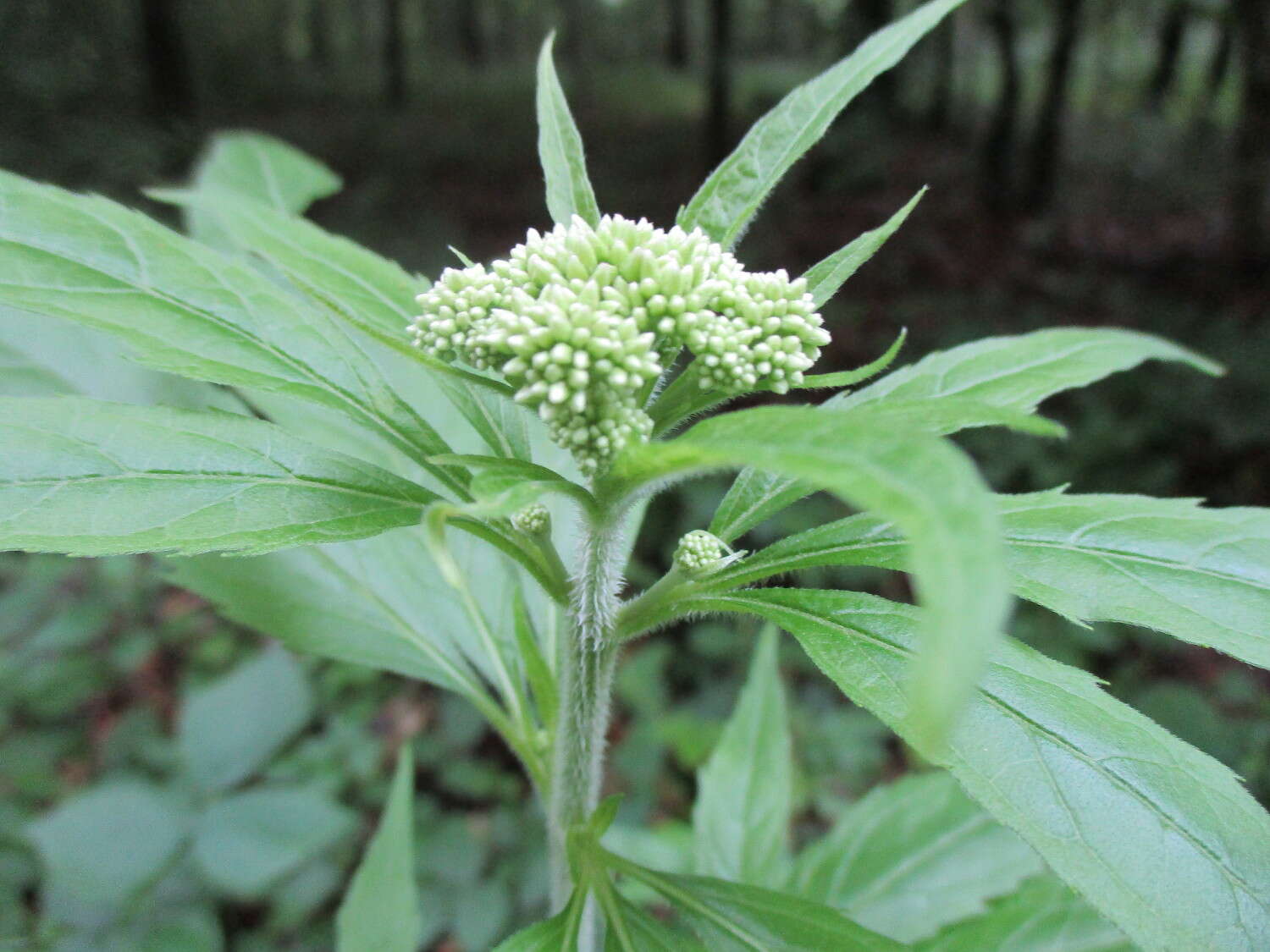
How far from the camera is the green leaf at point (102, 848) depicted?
9.37ft

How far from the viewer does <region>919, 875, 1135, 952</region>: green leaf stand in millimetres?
1693

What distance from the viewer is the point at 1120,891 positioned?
37.6 inches

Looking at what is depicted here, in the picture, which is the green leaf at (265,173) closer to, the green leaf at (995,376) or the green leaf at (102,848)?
the green leaf at (995,376)

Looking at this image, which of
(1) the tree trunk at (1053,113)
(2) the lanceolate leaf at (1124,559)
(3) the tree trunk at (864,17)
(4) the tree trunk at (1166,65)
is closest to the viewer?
(2) the lanceolate leaf at (1124,559)

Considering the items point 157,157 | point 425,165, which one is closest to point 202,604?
point 157,157

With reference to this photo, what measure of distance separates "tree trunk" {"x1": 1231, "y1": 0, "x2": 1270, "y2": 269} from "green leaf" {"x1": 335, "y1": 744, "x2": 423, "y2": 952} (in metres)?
9.94

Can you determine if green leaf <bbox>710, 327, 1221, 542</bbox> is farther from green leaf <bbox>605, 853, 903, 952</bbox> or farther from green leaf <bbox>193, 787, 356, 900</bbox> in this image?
green leaf <bbox>193, 787, 356, 900</bbox>

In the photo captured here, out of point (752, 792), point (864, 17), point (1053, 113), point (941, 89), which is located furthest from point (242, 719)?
point (941, 89)

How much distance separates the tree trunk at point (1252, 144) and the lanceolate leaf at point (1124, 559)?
925 centimetres

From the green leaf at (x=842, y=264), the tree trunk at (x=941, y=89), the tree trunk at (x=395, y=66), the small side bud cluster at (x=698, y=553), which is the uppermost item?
the tree trunk at (x=395, y=66)

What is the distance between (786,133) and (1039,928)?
1.65 m

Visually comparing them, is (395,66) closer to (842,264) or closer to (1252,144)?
(1252,144)

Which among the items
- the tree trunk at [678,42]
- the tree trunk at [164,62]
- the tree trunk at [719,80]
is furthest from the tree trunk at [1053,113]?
the tree trunk at [678,42]

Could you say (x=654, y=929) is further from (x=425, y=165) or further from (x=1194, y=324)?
(x=425, y=165)
